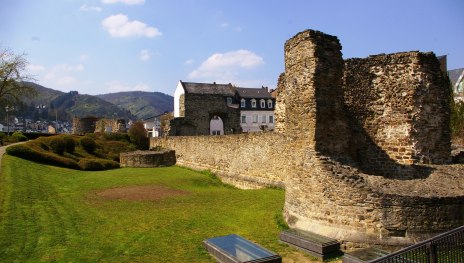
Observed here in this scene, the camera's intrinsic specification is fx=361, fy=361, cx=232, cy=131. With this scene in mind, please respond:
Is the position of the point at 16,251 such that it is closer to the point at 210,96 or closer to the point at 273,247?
→ the point at 273,247

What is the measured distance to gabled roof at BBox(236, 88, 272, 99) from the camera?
63.8m

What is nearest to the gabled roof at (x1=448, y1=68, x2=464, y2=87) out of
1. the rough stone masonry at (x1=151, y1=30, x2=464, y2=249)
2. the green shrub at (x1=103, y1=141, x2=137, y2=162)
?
the green shrub at (x1=103, y1=141, x2=137, y2=162)

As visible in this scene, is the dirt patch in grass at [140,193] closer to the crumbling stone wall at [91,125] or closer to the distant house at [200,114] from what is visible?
the distant house at [200,114]

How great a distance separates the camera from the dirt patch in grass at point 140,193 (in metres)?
16.7

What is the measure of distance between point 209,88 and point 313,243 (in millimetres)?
48727

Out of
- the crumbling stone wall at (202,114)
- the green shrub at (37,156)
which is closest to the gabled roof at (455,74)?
the crumbling stone wall at (202,114)

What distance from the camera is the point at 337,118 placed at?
11.2m

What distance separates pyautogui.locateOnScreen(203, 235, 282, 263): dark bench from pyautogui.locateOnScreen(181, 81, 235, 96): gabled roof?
4334cm

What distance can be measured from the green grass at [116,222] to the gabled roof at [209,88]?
3473cm

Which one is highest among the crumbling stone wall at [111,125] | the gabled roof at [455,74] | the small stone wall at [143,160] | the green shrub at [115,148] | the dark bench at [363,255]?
the gabled roof at [455,74]

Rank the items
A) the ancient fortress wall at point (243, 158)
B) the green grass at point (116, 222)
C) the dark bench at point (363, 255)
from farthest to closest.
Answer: the ancient fortress wall at point (243, 158) < the green grass at point (116, 222) < the dark bench at point (363, 255)

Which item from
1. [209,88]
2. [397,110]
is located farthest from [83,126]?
[397,110]

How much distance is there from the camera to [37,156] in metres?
26.3

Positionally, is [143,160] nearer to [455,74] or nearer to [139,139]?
[139,139]
